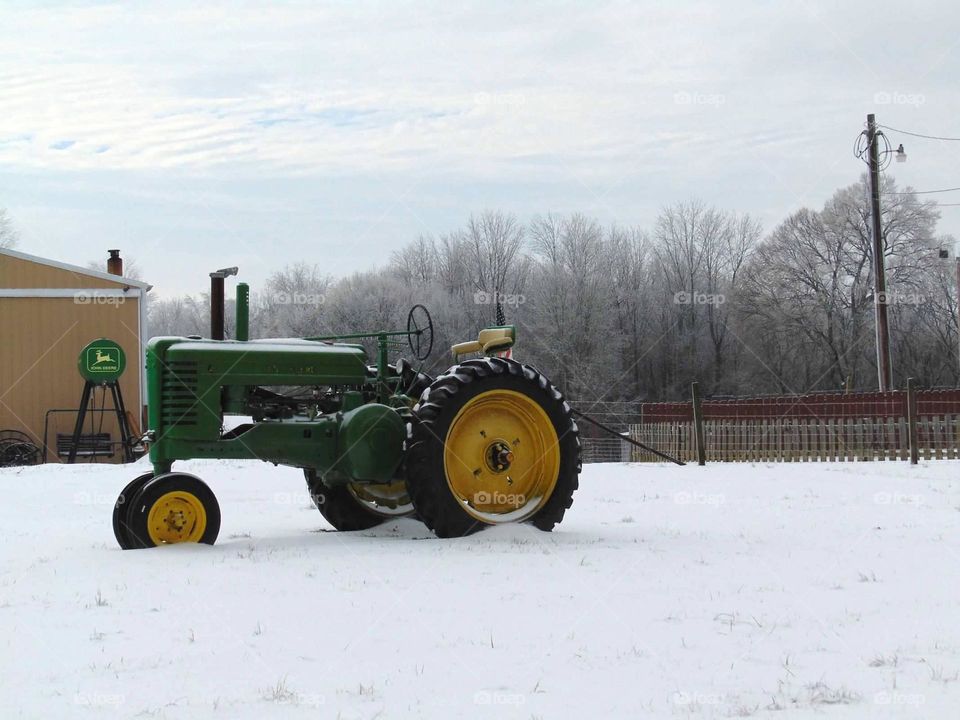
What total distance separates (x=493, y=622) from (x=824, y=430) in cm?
1822

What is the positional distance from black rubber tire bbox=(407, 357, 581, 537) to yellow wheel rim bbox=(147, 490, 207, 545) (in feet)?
4.98

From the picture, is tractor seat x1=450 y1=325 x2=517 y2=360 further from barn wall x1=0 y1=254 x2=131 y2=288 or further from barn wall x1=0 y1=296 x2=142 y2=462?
barn wall x1=0 y1=254 x2=131 y2=288

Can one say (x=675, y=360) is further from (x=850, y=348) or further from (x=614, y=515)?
(x=614, y=515)

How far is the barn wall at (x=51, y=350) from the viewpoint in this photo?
22141mm

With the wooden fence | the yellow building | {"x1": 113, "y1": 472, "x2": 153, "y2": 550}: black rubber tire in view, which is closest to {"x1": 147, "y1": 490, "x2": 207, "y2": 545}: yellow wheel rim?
{"x1": 113, "y1": 472, "x2": 153, "y2": 550}: black rubber tire

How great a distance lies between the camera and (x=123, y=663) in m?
4.41

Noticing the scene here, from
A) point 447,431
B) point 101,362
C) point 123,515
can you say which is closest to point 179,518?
point 123,515

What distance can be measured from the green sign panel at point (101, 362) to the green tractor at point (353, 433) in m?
13.9

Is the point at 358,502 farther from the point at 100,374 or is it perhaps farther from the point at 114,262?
the point at 114,262

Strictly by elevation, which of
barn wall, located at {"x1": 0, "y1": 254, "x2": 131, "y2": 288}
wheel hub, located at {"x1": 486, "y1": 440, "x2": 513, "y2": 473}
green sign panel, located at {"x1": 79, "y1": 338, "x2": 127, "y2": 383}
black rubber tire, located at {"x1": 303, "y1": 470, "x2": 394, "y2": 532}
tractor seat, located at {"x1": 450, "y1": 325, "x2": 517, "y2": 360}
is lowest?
black rubber tire, located at {"x1": 303, "y1": 470, "x2": 394, "y2": 532}

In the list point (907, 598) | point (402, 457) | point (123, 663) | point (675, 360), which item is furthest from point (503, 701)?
point (675, 360)

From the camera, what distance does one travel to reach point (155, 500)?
7492mm

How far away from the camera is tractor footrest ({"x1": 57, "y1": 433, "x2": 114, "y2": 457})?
22.1 meters

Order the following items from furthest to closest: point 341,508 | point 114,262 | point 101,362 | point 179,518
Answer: point 114,262
point 101,362
point 341,508
point 179,518
